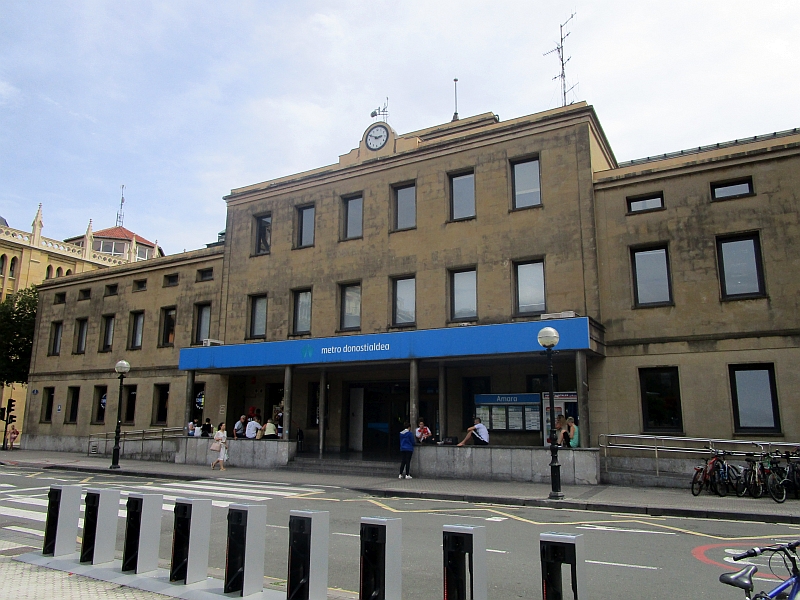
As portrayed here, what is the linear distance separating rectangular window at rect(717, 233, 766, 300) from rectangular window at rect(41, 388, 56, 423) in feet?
109

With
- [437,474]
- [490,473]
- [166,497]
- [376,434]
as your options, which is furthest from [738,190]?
[166,497]

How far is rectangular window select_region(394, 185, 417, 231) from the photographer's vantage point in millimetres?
23828

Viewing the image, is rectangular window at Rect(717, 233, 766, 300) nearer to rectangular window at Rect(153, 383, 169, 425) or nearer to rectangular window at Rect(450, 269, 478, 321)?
rectangular window at Rect(450, 269, 478, 321)

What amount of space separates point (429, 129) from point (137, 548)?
2309 centimetres

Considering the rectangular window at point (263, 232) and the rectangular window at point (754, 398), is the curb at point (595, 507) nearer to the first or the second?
the rectangular window at point (754, 398)

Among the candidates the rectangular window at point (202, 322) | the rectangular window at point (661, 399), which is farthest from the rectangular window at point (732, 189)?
the rectangular window at point (202, 322)

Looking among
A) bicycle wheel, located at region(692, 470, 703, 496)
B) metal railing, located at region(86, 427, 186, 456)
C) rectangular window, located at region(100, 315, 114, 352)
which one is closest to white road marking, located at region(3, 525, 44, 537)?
bicycle wheel, located at region(692, 470, 703, 496)

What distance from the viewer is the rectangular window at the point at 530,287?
67.7ft

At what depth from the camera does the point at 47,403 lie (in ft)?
115

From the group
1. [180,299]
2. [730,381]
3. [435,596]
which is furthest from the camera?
[180,299]

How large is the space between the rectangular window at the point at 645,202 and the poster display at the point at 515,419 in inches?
287

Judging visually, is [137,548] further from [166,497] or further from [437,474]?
[437,474]

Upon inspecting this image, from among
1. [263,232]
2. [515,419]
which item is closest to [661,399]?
[515,419]

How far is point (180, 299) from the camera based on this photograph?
30.2 metres
